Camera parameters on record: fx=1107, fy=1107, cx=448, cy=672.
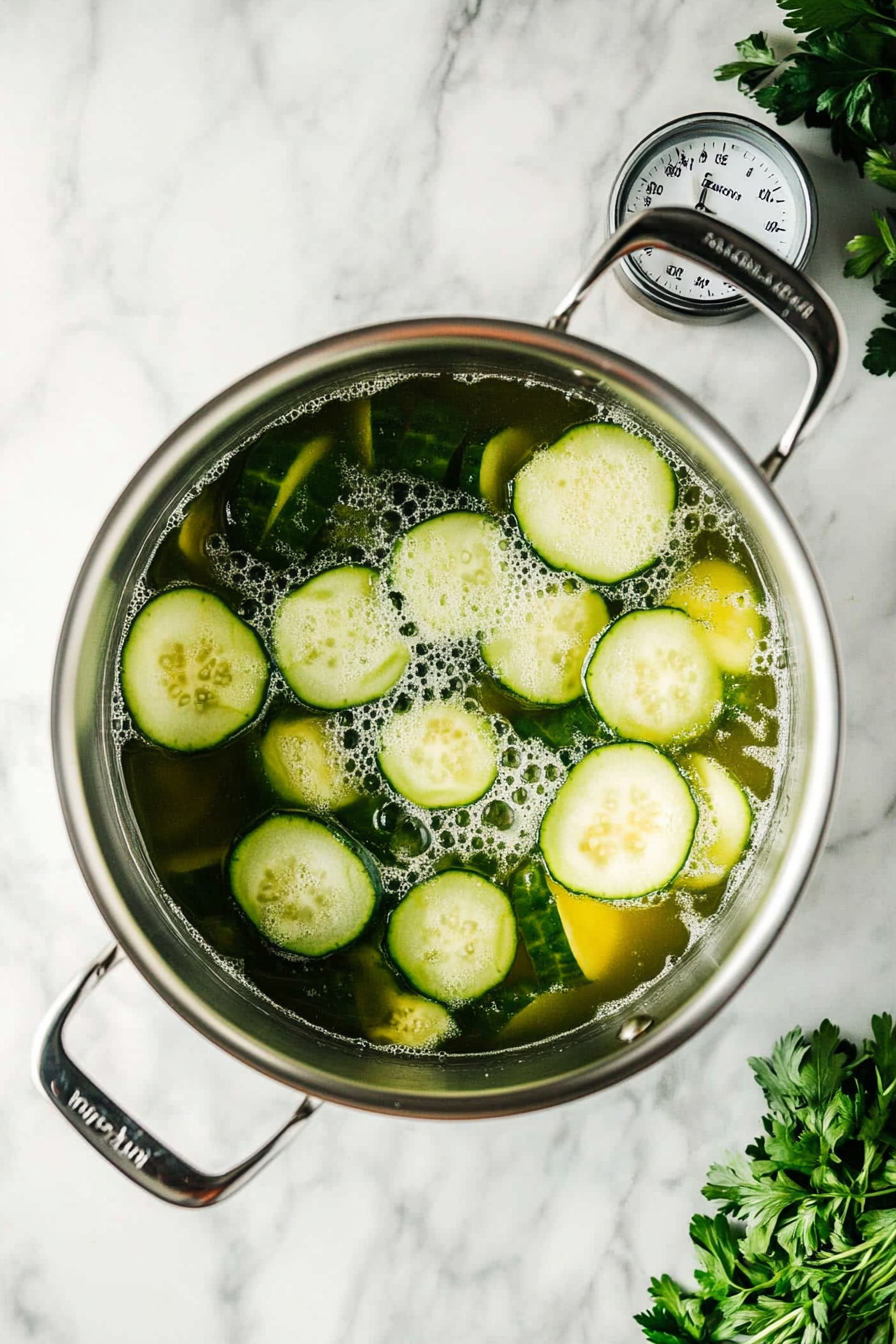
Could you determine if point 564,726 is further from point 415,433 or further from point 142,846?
point 142,846

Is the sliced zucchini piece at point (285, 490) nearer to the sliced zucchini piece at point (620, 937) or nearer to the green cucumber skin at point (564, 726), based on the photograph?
the green cucumber skin at point (564, 726)

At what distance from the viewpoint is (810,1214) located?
108cm

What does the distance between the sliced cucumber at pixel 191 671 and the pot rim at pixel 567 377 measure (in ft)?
0.24

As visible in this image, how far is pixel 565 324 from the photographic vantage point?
96 cm

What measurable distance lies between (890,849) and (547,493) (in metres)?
0.55

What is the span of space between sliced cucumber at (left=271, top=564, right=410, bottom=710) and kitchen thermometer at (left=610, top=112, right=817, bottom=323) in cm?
43

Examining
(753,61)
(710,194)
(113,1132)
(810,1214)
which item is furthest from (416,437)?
(810,1214)

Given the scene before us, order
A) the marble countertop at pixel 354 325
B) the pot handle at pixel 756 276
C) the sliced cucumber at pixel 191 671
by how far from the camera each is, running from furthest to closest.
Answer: the marble countertop at pixel 354 325 < the sliced cucumber at pixel 191 671 < the pot handle at pixel 756 276

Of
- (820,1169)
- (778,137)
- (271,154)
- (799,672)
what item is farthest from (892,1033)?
(271,154)

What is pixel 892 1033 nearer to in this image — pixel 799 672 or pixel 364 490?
pixel 799 672

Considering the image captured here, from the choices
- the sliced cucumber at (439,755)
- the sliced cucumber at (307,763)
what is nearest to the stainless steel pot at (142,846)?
the sliced cucumber at (307,763)

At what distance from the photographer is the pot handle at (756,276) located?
920 mm

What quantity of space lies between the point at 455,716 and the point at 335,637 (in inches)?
5.7

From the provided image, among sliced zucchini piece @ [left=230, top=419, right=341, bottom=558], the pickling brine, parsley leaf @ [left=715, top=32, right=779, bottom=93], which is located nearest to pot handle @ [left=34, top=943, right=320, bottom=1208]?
the pickling brine
